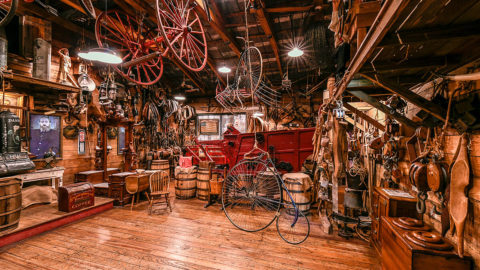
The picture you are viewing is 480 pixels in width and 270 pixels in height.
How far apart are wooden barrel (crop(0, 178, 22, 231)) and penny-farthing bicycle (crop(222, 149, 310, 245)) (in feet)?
11.5

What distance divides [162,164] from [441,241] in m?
7.09

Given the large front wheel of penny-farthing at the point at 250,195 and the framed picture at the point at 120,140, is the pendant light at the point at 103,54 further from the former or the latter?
the framed picture at the point at 120,140

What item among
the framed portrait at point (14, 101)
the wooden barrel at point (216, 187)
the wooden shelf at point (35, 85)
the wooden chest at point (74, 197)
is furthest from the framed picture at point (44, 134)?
the wooden barrel at point (216, 187)

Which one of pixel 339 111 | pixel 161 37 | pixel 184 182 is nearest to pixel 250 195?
pixel 339 111

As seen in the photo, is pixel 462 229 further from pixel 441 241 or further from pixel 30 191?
pixel 30 191

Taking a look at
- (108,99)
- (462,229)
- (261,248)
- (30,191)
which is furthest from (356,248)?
(108,99)

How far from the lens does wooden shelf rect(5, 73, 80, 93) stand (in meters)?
3.95

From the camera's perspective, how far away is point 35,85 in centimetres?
442

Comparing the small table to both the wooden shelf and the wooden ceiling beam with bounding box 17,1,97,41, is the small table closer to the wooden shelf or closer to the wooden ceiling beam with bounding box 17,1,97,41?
the wooden shelf

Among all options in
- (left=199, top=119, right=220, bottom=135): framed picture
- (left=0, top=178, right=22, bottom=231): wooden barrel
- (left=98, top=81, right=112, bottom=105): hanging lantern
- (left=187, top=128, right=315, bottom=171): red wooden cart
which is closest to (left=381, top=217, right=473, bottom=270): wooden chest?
(left=187, top=128, right=315, bottom=171): red wooden cart

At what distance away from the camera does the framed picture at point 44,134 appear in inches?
190

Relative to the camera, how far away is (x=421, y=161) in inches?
81.7

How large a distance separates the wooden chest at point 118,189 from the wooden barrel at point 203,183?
1.93 m

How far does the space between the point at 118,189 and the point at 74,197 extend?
99 cm
